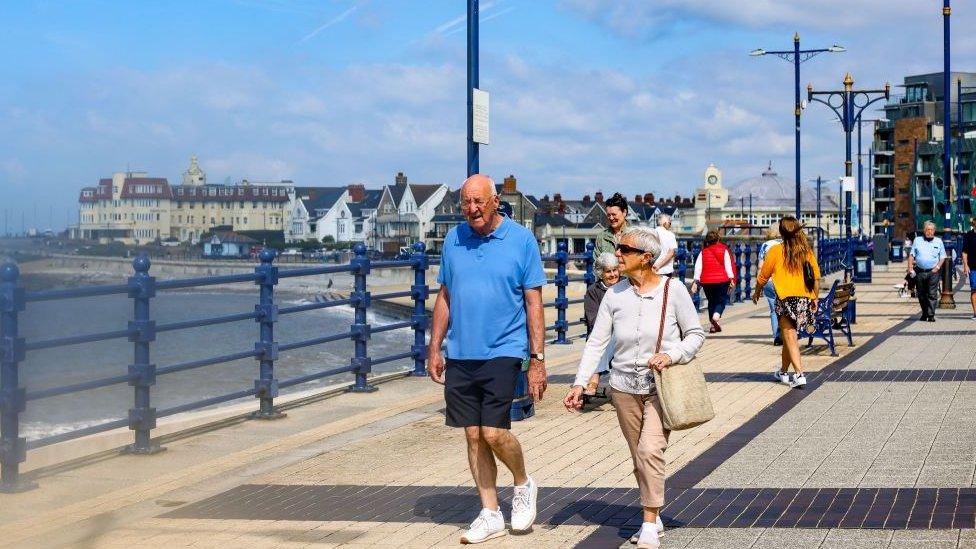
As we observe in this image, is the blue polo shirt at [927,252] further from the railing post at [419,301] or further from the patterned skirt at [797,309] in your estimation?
the railing post at [419,301]

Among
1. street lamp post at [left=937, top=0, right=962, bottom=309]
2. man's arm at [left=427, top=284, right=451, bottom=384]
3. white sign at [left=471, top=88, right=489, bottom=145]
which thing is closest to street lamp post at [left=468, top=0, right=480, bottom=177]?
white sign at [left=471, top=88, right=489, bottom=145]

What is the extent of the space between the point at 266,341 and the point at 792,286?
539 centimetres

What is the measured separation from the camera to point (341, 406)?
41.2ft

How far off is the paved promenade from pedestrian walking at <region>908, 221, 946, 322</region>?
929cm

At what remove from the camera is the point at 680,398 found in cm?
639

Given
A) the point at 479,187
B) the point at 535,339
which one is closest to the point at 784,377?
the point at 535,339

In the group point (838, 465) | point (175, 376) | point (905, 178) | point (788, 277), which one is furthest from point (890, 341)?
point (905, 178)

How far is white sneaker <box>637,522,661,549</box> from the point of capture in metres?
6.36

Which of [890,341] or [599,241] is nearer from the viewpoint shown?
[599,241]

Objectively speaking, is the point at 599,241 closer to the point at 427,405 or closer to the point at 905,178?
the point at 427,405

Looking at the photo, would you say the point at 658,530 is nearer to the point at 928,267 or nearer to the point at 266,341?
the point at 266,341

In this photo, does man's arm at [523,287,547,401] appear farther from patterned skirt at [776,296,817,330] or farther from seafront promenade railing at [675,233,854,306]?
seafront promenade railing at [675,233,854,306]

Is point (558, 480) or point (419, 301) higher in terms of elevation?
point (419, 301)

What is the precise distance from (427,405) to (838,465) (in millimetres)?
4787
